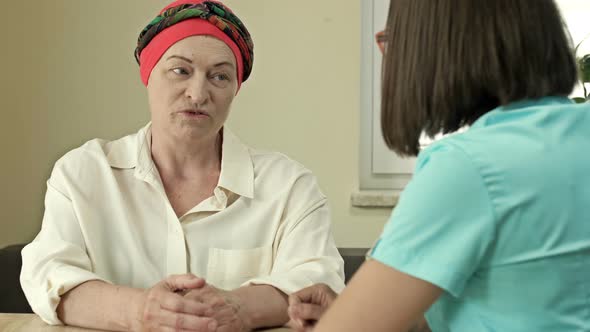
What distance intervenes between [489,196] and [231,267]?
98 cm

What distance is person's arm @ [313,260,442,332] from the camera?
0.76 metres

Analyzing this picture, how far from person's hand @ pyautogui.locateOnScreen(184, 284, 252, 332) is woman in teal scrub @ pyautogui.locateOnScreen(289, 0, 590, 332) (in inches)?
19.9

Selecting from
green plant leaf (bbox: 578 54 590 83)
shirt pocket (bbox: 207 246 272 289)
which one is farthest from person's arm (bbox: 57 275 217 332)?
green plant leaf (bbox: 578 54 590 83)

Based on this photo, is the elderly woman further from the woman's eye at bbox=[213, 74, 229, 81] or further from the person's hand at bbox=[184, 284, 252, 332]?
the person's hand at bbox=[184, 284, 252, 332]

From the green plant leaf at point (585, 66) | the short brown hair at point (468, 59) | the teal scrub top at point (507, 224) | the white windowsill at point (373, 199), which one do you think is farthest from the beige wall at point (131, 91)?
the teal scrub top at point (507, 224)

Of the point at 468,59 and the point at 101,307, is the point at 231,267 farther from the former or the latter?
the point at 468,59

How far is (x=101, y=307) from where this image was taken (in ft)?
4.37

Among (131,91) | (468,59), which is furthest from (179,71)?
(131,91)

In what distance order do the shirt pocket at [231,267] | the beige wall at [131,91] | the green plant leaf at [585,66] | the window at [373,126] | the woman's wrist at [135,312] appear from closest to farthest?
1. the woman's wrist at [135,312]
2. the shirt pocket at [231,267]
3. the green plant leaf at [585,66]
4. the beige wall at [131,91]
5. the window at [373,126]

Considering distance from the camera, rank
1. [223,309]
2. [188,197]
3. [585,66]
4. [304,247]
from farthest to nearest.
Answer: [585,66] < [188,197] < [304,247] < [223,309]

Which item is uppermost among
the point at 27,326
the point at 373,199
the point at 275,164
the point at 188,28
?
the point at 188,28

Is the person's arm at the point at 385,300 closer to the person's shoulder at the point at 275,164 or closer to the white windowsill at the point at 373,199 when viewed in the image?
the person's shoulder at the point at 275,164

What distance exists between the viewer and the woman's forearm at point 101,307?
4.28 ft

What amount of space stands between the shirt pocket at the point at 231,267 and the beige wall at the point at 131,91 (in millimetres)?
1330
